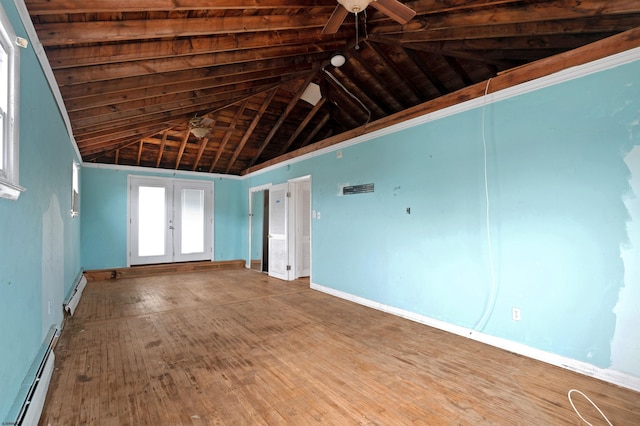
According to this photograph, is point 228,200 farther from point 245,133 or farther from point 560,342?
point 560,342

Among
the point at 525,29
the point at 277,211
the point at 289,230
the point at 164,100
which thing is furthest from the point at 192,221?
the point at 525,29

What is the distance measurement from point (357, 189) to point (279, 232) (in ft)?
8.05

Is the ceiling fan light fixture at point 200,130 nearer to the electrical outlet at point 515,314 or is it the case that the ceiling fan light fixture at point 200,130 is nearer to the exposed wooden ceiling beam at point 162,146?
the exposed wooden ceiling beam at point 162,146

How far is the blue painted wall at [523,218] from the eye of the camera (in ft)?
8.07

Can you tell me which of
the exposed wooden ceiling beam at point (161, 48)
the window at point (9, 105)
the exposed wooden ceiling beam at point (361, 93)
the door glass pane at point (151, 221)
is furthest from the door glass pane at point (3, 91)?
the door glass pane at point (151, 221)

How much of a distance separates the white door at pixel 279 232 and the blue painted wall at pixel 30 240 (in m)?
3.76

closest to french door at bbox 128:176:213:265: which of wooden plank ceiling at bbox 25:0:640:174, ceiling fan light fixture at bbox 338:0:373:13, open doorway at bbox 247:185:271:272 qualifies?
open doorway at bbox 247:185:271:272

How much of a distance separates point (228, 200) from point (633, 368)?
323 inches

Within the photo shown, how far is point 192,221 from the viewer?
797 centimetres

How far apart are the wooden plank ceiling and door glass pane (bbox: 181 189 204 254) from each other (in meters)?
2.19

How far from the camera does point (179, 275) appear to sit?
23.4ft

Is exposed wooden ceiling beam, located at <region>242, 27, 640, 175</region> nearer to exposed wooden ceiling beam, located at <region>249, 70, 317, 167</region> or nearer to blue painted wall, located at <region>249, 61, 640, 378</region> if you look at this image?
blue painted wall, located at <region>249, 61, 640, 378</region>

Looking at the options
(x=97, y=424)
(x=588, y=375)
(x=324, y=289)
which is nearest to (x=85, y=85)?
(x=97, y=424)

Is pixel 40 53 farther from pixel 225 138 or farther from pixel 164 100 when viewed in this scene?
pixel 225 138
